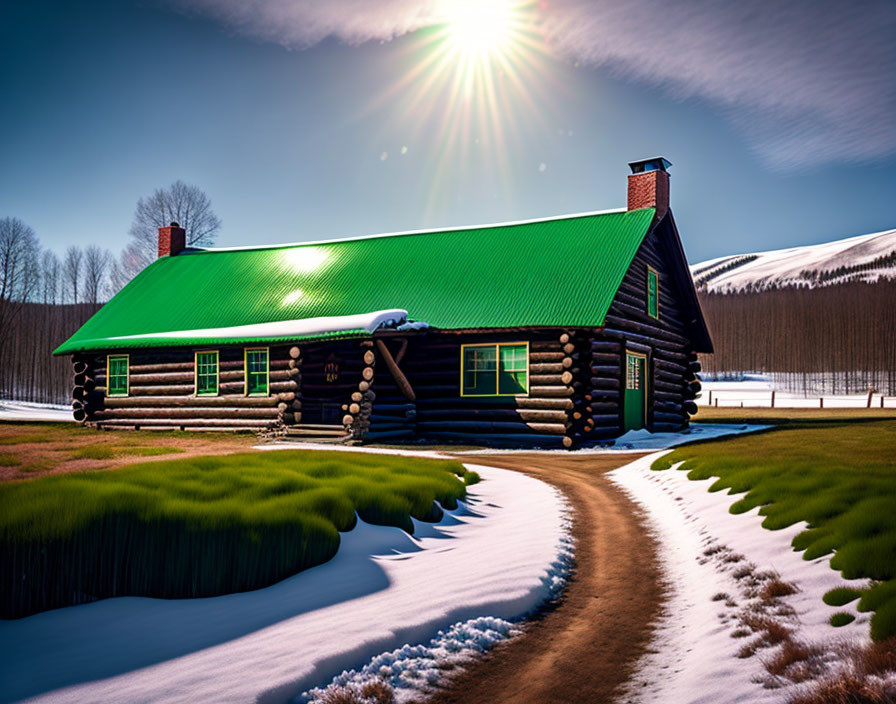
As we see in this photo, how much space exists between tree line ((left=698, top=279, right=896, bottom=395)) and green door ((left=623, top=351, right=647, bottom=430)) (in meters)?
73.5

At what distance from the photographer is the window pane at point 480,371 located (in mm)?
21516

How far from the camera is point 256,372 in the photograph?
76.3 feet

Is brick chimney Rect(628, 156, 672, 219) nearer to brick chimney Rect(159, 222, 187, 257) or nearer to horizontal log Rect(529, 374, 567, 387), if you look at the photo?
horizontal log Rect(529, 374, 567, 387)

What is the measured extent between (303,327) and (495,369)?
625 cm

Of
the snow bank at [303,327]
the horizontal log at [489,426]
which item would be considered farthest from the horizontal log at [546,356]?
the snow bank at [303,327]

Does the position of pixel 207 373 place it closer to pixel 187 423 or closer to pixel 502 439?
pixel 187 423

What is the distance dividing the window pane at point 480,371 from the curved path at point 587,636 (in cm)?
1244

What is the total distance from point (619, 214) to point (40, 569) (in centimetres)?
2223

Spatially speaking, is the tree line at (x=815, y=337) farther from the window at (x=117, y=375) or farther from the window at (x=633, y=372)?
the window at (x=117, y=375)

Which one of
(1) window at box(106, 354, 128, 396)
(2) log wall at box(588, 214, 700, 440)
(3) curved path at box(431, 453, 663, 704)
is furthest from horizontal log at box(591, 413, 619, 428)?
(1) window at box(106, 354, 128, 396)

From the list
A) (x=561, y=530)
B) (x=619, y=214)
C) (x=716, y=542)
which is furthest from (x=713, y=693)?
(x=619, y=214)

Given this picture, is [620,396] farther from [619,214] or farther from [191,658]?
[191,658]

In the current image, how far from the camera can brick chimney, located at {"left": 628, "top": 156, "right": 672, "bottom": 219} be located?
23812mm

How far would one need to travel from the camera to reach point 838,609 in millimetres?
4758
